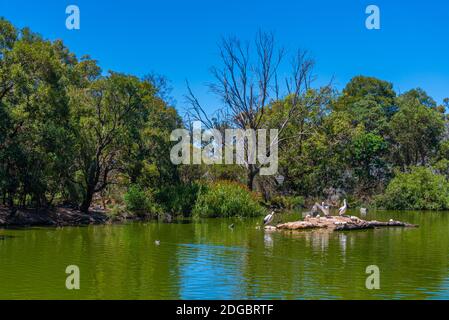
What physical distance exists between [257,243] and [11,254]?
7.61 metres

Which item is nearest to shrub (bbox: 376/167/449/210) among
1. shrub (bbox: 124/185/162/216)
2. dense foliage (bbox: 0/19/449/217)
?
dense foliage (bbox: 0/19/449/217)

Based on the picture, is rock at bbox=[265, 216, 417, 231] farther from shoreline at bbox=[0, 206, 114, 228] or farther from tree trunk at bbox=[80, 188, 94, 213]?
tree trunk at bbox=[80, 188, 94, 213]

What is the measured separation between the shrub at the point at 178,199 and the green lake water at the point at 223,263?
8449 mm

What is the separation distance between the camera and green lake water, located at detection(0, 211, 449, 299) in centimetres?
1117

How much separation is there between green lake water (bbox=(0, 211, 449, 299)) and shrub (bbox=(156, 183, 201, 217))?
8449mm

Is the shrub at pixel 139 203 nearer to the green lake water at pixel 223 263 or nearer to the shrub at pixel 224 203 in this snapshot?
the shrub at pixel 224 203

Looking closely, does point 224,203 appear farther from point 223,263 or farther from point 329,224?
point 223,263

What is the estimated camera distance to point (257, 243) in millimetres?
18781

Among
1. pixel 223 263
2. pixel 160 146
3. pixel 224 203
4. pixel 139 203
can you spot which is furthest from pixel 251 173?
pixel 223 263

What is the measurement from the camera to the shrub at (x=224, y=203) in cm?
3144

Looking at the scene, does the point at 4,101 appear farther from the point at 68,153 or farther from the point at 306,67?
the point at 306,67

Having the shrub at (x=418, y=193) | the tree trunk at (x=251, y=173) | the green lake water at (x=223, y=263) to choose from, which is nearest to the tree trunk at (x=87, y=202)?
the green lake water at (x=223, y=263)

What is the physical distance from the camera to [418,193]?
133ft

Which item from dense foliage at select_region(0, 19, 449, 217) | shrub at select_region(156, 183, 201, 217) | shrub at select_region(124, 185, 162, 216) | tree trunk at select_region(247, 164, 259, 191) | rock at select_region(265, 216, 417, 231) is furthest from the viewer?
tree trunk at select_region(247, 164, 259, 191)
